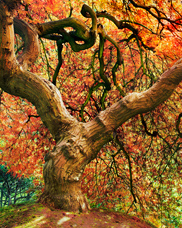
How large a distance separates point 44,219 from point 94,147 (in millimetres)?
937

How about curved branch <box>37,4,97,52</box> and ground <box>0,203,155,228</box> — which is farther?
curved branch <box>37,4,97,52</box>

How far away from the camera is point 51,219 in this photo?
5.77 feet

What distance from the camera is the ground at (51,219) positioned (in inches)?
66.9

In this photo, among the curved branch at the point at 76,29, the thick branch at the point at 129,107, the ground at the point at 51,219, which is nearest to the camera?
the ground at the point at 51,219

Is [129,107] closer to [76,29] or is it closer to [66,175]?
[66,175]

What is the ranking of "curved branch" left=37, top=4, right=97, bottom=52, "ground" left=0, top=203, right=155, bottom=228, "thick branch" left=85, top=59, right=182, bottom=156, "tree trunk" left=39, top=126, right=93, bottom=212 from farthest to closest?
"curved branch" left=37, top=4, right=97, bottom=52, "thick branch" left=85, top=59, right=182, bottom=156, "tree trunk" left=39, top=126, right=93, bottom=212, "ground" left=0, top=203, right=155, bottom=228

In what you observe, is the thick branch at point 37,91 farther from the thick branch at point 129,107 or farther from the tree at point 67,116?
the thick branch at point 129,107

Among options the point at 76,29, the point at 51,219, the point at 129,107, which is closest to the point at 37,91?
the point at 76,29

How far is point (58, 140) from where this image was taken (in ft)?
8.17

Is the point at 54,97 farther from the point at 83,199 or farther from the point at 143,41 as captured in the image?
the point at 143,41

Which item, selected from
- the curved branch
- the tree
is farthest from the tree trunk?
the curved branch

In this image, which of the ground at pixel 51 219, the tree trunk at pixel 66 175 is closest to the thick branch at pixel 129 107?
the tree trunk at pixel 66 175

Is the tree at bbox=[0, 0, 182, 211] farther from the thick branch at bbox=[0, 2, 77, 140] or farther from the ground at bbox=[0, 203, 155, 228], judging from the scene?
the ground at bbox=[0, 203, 155, 228]

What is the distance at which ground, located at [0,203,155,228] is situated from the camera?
1.70 meters
